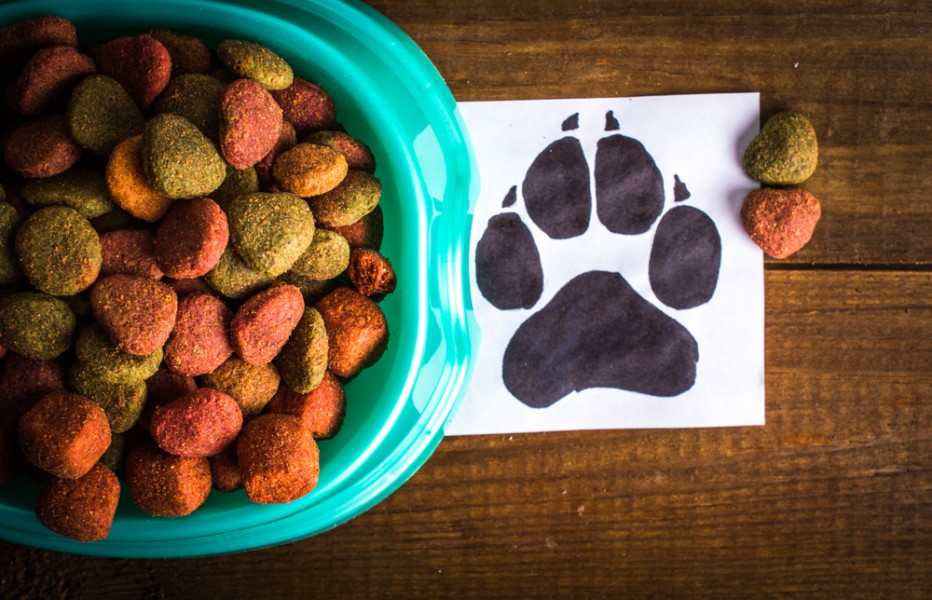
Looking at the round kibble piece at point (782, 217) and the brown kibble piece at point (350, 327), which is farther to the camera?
the round kibble piece at point (782, 217)

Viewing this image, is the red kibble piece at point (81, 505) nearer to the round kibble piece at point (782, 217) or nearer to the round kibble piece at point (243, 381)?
the round kibble piece at point (243, 381)

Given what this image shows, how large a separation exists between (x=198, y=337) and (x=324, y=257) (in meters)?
0.10

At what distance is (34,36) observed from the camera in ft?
1.63

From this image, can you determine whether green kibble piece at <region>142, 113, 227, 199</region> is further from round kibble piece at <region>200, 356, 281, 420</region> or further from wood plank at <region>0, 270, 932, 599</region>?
wood plank at <region>0, 270, 932, 599</region>

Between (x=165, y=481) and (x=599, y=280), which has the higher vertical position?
(x=599, y=280)

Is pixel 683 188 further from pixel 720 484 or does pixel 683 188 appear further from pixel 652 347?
pixel 720 484

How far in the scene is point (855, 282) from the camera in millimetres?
654

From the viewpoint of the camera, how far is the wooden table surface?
2.09 feet

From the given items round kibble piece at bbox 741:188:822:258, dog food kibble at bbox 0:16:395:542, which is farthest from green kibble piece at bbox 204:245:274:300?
round kibble piece at bbox 741:188:822:258

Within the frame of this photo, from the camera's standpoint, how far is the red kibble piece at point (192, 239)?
1.52 feet

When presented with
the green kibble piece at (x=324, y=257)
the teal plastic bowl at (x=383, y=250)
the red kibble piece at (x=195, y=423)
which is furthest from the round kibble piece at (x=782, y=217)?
the red kibble piece at (x=195, y=423)

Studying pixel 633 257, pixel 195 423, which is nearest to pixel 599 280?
pixel 633 257

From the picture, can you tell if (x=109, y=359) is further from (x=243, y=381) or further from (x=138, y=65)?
(x=138, y=65)

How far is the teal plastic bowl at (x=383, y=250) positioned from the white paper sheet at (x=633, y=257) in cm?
5
